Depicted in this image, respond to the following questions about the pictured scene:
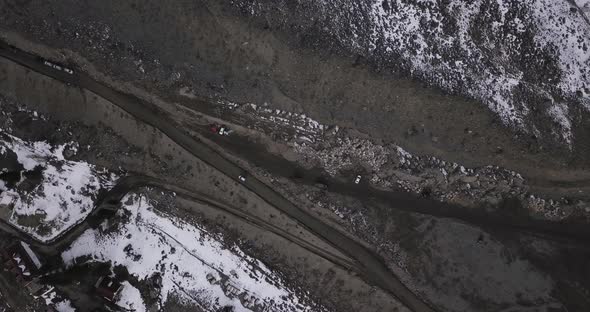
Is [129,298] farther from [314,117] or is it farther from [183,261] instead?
[314,117]

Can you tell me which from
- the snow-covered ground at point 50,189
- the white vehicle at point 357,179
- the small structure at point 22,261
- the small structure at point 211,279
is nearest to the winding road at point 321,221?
the white vehicle at point 357,179

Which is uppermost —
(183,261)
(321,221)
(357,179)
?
(357,179)

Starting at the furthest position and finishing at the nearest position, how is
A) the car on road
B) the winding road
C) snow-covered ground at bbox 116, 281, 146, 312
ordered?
snow-covered ground at bbox 116, 281, 146, 312 < the car on road < the winding road

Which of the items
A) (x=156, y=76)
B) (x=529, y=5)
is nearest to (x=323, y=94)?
(x=156, y=76)

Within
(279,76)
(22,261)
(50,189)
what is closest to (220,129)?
(279,76)

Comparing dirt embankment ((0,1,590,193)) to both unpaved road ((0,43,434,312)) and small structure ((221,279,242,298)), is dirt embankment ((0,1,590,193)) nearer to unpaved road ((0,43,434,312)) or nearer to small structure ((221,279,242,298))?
unpaved road ((0,43,434,312))

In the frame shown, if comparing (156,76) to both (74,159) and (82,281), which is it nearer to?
(74,159)

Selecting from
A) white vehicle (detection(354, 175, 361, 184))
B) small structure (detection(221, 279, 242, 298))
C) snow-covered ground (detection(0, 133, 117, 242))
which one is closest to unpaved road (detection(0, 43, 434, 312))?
white vehicle (detection(354, 175, 361, 184))
